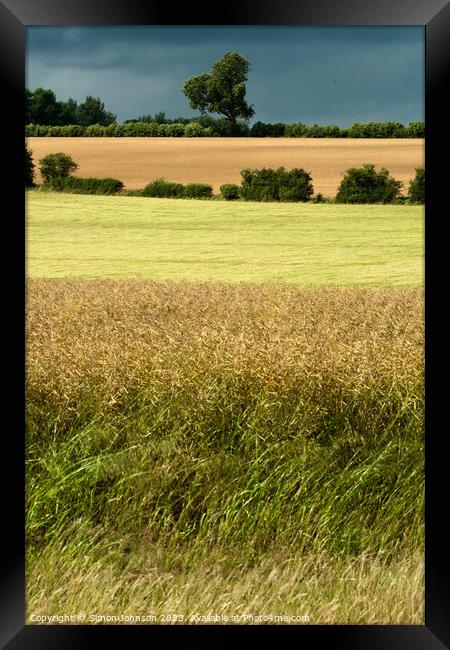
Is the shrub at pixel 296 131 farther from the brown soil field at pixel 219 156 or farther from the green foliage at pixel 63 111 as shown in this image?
the green foliage at pixel 63 111

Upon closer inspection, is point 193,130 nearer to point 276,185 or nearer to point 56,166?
point 56,166

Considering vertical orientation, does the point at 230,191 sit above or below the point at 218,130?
above

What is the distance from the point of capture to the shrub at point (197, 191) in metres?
6.49

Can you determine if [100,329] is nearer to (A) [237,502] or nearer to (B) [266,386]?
(B) [266,386]

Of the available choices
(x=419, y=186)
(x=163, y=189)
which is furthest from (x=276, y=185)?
(x=419, y=186)

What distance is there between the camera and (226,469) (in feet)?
8.33

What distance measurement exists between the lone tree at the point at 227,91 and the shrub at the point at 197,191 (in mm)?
2898

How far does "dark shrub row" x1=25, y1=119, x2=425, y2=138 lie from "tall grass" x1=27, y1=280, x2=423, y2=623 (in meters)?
1.13

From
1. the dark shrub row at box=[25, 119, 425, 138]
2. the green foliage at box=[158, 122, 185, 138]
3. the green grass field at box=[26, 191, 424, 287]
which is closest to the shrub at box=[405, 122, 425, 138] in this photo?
the dark shrub row at box=[25, 119, 425, 138]

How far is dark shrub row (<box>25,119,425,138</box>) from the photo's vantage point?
3626 mm

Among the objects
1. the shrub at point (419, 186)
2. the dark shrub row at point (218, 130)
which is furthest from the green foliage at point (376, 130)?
the shrub at point (419, 186)

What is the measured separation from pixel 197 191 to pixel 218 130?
305cm

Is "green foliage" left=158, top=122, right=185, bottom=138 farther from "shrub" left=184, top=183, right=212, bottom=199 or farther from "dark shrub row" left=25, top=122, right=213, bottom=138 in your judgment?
"shrub" left=184, top=183, right=212, bottom=199
